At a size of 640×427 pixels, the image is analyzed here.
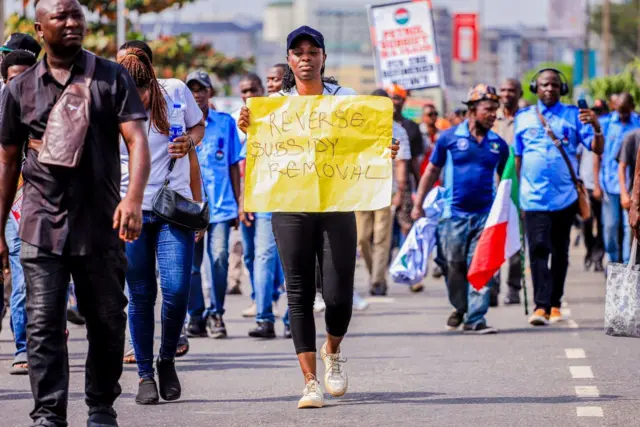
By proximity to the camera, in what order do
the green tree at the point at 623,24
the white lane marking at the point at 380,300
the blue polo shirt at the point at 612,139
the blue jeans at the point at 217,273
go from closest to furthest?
the blue jeans at the point at 217,273, the white lane marking at the point at 380,300, the blue polo shirt at the point at 612,139, the green tree at the point at 623,24

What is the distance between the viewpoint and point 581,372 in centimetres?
937

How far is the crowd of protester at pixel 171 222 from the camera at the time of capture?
6375 millimetres

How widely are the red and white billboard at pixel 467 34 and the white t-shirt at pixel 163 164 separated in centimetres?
2602

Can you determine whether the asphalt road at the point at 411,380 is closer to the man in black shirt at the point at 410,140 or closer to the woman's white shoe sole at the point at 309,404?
the woman's white shoe sole at the point at 309,404

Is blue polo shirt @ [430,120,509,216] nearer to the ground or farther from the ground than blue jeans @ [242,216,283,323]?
farther from the ground

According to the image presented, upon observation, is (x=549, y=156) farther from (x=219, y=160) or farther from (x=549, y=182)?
(x=219, y=160)

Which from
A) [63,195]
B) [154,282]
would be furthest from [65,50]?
[154,282]

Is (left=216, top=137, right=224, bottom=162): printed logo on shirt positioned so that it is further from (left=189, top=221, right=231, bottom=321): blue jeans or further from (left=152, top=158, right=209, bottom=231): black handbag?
(left=152, top=158, right=209, bottom=231): black handbag

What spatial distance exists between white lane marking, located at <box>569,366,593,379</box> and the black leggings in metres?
1.83

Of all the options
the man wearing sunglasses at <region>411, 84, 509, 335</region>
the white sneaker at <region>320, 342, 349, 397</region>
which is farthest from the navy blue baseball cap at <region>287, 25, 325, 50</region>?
the man wearing sunglasses at <region>411, 84, 509, 335</region>

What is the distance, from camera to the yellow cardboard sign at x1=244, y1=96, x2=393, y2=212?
8.09m

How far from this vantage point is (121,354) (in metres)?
6.70

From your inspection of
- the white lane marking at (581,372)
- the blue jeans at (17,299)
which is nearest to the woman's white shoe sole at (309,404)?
the white lane marking at (581,372)

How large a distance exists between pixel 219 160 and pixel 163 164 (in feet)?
12.5
